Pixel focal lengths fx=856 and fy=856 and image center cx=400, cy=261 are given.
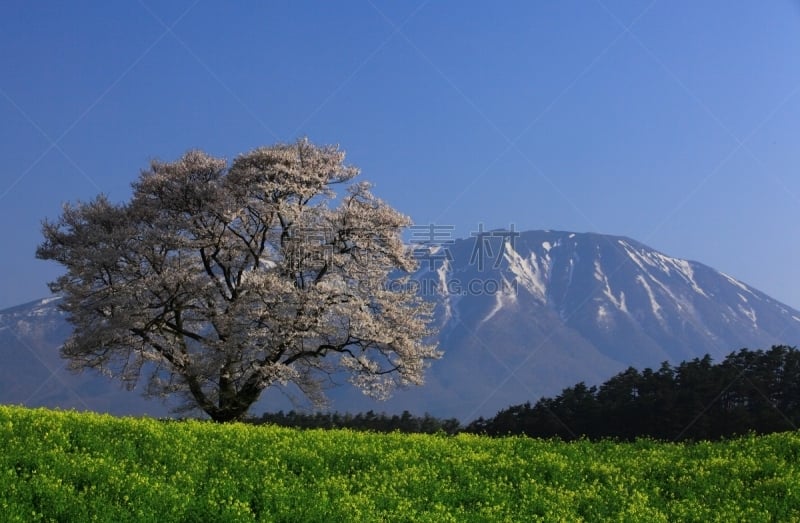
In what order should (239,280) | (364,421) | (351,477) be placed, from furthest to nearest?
(364,421)
(239,280)
(351,477)

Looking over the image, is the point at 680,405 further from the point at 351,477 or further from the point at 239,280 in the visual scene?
the point at 351,477

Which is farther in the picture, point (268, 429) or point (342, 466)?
point (268, 429)

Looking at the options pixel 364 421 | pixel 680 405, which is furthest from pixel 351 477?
pixel 680 405

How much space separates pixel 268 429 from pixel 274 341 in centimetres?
1072

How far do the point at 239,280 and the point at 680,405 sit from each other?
22.9 meters

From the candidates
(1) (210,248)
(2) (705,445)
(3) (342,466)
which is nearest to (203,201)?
(1) (210,248)

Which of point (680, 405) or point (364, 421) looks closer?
point (680, 405)

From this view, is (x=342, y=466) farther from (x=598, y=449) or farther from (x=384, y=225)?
(x=384, y=225)

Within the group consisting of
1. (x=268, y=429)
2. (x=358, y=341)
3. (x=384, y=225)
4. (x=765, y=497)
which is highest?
(x=384, y=225)

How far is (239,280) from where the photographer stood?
41312 millimetres

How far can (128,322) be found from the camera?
39.8m

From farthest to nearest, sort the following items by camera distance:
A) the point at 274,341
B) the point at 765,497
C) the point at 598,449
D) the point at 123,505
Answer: the point at 274,341, the point at 598,449, the point at 765,497, the point at 123,505

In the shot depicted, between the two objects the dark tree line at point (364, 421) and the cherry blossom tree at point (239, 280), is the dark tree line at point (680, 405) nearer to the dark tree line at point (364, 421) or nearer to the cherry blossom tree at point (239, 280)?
the dark tree line at point (364, 421)

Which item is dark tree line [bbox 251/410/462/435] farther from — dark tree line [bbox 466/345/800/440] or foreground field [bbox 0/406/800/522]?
foreground field [bbox 0/406/800/522]
